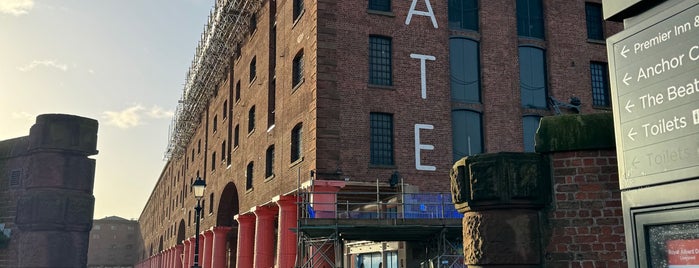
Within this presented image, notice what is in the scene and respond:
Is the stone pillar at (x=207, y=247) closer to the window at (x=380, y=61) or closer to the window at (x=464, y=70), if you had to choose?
Result: the window at (x=380, y=61)

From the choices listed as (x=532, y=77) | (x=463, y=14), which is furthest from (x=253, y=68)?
(x=532, y=77)

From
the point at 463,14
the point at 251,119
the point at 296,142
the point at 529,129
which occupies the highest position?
the point at 463,14

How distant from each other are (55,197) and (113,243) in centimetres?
12493

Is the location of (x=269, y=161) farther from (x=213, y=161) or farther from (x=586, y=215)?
(x=586, y=215)

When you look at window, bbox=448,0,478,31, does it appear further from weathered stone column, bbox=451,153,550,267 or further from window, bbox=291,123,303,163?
weathered stone column, bbox=451,153,550,267

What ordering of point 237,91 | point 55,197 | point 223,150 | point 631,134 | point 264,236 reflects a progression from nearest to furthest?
point 631,134, point 55,197, point 264,236, point 237,91, point 223,150

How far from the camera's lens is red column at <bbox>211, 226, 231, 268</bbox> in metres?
39.3

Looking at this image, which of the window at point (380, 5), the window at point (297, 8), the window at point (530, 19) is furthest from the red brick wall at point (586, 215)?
the window at point (530, 19)

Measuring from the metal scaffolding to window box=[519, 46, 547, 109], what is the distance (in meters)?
14.2

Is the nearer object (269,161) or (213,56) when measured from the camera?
(269,161)

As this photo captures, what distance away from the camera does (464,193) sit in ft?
19.0

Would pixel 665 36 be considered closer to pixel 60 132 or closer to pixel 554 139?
pixel 554 139

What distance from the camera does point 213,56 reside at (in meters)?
45.6

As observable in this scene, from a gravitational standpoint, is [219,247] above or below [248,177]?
below
